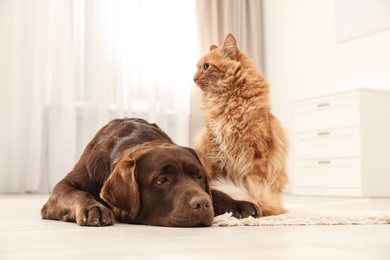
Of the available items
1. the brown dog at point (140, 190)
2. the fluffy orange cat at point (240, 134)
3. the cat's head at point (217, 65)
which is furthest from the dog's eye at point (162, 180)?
Result: the cat's head at point (217, 65)

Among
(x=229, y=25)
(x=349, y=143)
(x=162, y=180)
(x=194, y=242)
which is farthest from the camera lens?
(x=229, y=25)

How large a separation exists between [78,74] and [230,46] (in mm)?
3469

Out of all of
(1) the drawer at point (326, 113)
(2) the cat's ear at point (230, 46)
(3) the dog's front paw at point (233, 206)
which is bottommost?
(3) the dog's front paw at point (233, 206)

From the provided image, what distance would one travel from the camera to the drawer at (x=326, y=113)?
4.71 meters

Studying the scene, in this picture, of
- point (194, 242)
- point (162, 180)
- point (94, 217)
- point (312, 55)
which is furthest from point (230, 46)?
point (312, 55)

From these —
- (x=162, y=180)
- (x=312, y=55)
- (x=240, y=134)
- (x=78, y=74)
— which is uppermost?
(x=312, y=55)

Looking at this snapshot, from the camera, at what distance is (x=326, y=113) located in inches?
195

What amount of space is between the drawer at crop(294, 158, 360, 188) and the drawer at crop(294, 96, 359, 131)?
34 centimetres

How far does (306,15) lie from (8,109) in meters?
3.46

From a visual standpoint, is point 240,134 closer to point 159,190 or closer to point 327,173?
point 159,190

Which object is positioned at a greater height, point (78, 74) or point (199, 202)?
point (78, 74)

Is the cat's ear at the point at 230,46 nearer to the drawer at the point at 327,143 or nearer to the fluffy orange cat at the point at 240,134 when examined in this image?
the fluffy orange cat at the point at 240,134

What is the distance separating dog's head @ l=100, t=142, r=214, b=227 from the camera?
1657 millimetres

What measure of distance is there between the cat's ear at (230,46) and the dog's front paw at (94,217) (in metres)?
1.15
